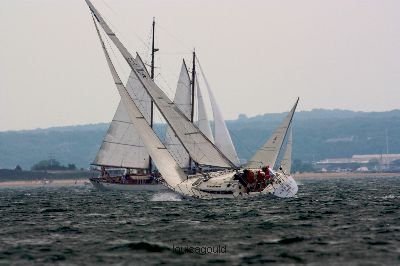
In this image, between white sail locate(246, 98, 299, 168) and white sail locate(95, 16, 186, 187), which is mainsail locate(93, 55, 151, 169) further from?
white sail locate(95, 16, 186, 187)

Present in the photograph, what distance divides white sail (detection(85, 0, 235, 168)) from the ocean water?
9918mm

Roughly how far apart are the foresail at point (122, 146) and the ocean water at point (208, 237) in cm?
4379

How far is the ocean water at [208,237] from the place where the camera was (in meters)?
30.1

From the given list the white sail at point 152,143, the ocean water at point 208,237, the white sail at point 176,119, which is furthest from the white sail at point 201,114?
the ocean water at point 208,237

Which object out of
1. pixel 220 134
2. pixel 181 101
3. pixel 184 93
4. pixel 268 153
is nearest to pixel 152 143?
pixel 268 153

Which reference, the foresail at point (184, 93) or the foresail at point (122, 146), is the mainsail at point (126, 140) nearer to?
the foresail at point (122, 146)

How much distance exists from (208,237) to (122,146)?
64.5 metres

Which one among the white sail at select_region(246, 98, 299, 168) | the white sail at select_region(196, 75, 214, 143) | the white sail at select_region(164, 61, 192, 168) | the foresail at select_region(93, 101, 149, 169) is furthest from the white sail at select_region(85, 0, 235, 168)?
the foresail at select_region(93, 101, 149, 169)

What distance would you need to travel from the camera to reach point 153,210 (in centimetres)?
5694

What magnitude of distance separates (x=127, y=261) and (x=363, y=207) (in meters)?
30.4

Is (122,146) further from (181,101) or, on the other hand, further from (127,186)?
(181,101)

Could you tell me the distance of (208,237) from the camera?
3672 cm

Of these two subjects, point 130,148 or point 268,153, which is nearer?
point 268,153

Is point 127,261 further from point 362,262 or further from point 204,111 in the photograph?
point 204,111
